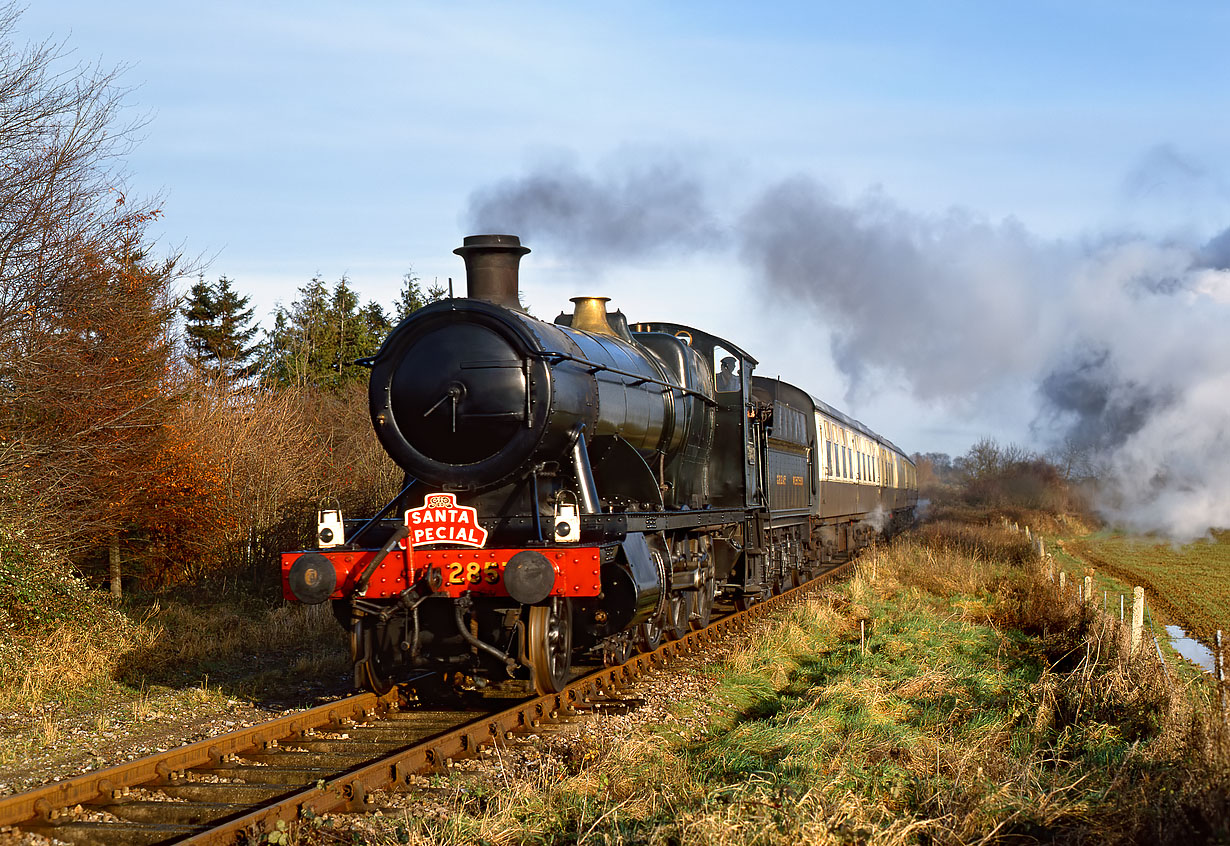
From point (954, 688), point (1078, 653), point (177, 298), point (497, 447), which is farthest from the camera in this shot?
point (177, 298)

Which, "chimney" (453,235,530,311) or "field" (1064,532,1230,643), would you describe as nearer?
"chimney" (453,235,530,311)

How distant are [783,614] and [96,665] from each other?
7918mm

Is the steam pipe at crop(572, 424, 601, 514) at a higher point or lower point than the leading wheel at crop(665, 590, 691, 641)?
higher

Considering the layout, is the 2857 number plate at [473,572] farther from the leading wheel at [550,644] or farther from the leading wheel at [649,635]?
the leading wheel at [649,635]

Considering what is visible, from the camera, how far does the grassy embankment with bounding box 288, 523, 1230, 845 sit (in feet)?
15.3

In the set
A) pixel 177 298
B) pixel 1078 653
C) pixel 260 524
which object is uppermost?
pixel 177 298

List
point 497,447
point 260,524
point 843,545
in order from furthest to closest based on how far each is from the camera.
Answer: point 843,545 < point 260,524 < point 497,447

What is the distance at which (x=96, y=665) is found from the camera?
9.56m

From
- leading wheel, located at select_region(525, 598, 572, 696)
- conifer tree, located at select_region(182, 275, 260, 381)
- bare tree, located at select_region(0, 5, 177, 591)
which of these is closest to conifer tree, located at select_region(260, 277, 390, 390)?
conifer tree, located at select_region(182, 275, 260, 381)

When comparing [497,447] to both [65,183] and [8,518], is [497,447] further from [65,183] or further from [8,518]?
[65,183]

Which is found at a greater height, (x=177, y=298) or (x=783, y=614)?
(x=177, y=298)

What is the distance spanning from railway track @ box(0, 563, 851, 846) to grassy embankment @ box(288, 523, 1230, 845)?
31 centimetres

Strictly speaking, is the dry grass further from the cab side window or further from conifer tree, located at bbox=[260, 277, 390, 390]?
conifer tree, located at bbox=[260, 277, 390, 390]

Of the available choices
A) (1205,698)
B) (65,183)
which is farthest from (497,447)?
(65,183)
